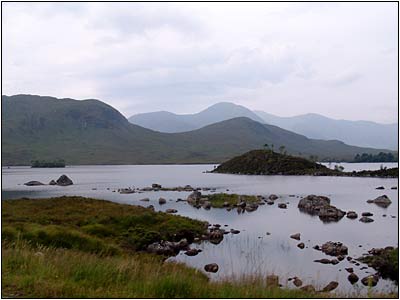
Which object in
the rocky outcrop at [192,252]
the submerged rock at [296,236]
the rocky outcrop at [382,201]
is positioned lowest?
the rocky outcrop at [192,252]

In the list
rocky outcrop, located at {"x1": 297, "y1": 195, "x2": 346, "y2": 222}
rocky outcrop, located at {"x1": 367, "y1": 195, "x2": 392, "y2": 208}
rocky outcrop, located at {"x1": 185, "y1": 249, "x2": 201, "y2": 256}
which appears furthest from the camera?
rocky outcrop, located at {"x1": 367, "y1": 195, "x2": 392, "y2": 208}

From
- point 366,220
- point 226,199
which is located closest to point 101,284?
point 366,220

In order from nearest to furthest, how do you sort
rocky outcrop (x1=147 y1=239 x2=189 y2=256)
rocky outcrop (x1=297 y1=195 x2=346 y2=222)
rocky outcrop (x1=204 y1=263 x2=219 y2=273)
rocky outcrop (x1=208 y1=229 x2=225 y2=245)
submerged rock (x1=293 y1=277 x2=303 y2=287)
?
submerged rock (x1=293 y1=277 x2=303 y2=287) → rocky outcrop (x1=204 y1=263 x2=219 y2=273) → rocky outcrop (x1=147 y1=239 x2=189 y2=256) → rocky outcrop (x1=208 y1=229 x2=225 y2=245) → rocky outcrop (x1=297 y1=195 x2=346 y2=222)

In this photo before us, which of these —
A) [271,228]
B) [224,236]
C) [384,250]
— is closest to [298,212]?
[271,228]

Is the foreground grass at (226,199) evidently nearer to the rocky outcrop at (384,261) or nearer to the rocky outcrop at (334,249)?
the rocky outcrop at (334,249)

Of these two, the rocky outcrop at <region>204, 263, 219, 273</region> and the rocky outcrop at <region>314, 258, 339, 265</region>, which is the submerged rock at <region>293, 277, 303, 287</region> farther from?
the rocky outcrop at <region>314, 258, 339, 265</region>

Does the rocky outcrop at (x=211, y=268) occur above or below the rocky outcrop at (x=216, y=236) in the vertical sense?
above

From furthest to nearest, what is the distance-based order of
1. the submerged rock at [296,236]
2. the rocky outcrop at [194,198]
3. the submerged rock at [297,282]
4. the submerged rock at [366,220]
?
the rocky outcrop at [194,198]
the submerged rock at [366,220]
the submerged rock at [296,236]
the submerged rock at [297,282]

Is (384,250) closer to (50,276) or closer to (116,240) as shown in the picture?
(116,240)

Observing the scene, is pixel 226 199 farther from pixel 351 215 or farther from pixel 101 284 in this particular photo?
pixel 101 284

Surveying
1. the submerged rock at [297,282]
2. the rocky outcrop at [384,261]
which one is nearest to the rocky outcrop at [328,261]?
the rocky outcrop at [384,261]

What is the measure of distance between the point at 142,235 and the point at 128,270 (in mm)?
37609

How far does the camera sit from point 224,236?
177ft

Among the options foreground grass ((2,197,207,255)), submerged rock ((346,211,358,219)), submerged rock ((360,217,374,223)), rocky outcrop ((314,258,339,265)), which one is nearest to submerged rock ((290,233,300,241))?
rocky outcrop ((314,258,339,265))
